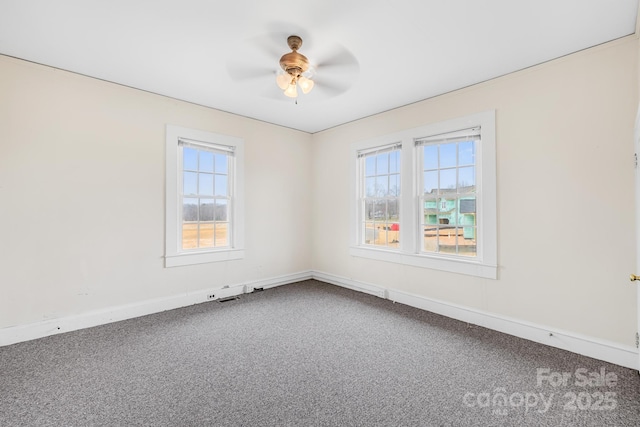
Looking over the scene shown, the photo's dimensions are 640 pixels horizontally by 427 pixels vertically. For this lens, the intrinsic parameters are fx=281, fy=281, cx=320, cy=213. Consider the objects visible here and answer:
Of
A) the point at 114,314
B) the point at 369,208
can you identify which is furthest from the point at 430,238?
the point at 114,314

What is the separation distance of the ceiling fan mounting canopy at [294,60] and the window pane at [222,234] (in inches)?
95.3

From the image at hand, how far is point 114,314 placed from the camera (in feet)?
10.2

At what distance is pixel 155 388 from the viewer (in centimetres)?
196

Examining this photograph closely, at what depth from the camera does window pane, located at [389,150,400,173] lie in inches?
154

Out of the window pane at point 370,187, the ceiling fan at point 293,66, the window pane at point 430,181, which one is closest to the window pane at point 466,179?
the window pane at point 430,181

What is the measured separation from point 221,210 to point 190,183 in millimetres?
557

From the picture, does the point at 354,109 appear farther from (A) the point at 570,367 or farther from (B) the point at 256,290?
(A) the point at 570,367

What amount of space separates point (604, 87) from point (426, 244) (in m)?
2.18

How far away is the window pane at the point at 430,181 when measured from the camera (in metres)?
3.53

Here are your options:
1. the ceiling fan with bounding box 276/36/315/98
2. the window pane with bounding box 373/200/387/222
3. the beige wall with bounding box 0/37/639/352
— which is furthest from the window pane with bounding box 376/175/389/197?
the ceiling fan with bounding box 276/36/315/98

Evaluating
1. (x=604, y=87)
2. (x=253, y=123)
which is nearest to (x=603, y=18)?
(x=604, y=87)

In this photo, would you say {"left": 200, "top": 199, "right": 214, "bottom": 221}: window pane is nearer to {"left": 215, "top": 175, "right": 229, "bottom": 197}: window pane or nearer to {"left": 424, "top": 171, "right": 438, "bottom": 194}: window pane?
{"left": 215, "top": 175, "right": 229, "bottom": 197}: window pane

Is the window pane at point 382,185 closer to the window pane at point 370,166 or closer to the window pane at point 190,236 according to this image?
the window pane at point 370,166

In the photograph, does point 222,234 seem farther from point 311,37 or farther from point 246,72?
point 311,37
